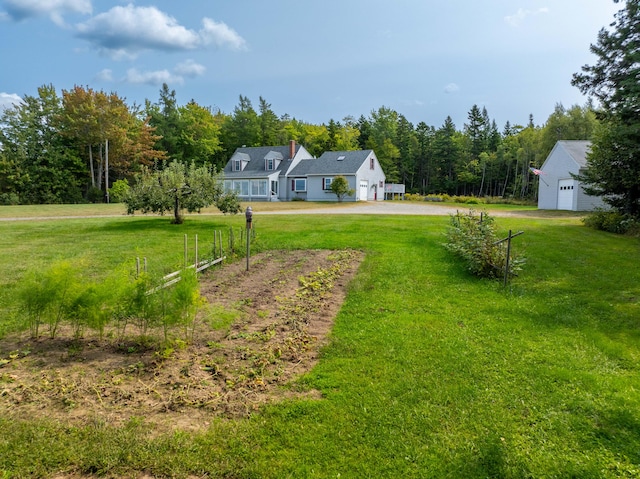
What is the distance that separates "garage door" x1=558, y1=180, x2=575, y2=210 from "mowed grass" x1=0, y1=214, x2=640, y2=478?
20.0 meters

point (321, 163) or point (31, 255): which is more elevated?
point (321, 163)

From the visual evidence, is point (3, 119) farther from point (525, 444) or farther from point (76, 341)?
point (525, 444)

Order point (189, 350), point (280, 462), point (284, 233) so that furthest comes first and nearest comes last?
point (284, 233) < point (189, 350) < point (280, 462)

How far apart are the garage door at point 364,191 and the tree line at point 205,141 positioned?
12.9m

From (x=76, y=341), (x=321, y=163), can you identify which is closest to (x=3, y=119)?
(x=321, y=163)

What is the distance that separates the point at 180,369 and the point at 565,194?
27.5m

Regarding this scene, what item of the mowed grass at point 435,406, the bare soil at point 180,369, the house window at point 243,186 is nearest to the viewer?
the mowed grass at point 435,406

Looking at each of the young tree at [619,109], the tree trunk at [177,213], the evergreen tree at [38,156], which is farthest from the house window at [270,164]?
the young tree at [619,109]

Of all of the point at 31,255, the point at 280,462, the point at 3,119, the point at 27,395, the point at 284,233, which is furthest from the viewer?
the point at 3,119

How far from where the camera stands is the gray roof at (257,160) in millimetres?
37475

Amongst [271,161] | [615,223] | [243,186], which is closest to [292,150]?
[271,161]

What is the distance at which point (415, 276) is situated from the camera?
306 inches

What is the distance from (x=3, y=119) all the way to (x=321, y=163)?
27018 millimetres

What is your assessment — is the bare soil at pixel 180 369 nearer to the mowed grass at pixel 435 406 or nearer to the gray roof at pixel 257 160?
the mowed grass at pixel 435 406
